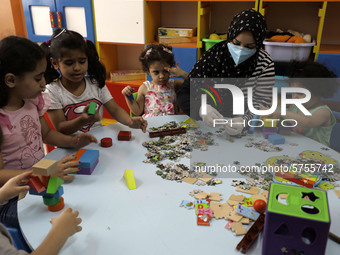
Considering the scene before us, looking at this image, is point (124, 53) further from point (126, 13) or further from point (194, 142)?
point (194, 142)

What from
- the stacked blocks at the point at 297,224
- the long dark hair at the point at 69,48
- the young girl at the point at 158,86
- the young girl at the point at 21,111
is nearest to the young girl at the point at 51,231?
the young girl at the point at 21,111

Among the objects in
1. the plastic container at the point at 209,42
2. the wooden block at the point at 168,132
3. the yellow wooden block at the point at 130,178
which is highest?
the plastic container at the point at 209,42

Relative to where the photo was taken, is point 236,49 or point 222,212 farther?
point 236,49

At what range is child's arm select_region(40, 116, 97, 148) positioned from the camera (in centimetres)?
123

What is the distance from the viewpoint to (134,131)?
1.43 metres

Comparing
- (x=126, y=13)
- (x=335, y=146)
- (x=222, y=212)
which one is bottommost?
(x=335, y=146)

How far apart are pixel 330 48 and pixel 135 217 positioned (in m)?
2.33

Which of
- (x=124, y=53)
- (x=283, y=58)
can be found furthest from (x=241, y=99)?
(x=124, y=53)

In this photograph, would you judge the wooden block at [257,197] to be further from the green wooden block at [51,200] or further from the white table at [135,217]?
the green wooden block at [51,200]

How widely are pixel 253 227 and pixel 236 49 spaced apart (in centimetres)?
102

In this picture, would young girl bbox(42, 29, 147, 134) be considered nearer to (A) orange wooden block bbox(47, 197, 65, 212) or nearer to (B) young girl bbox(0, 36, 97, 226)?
(B) young girl bbox(0, 36, 97, 226)

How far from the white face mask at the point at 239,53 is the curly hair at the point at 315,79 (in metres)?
0.34

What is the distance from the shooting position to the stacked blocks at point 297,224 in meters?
0.61

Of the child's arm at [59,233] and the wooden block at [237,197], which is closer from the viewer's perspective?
the child's arm at [59,233]
